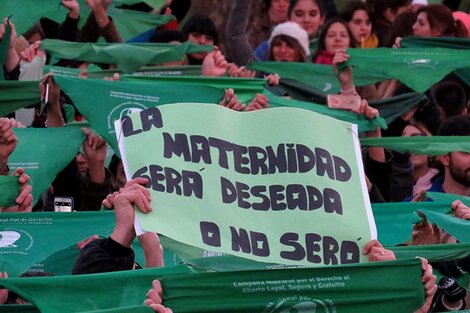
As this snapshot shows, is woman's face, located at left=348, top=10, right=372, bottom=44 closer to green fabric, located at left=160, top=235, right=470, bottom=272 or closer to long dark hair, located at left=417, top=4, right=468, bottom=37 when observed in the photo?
long dark hair, located at left=417, top=4, right=468, bottom=37

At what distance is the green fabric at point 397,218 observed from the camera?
32.5 ft

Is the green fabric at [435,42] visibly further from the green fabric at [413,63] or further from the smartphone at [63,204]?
the smartphone at [63,204]

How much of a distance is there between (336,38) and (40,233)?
4.62 meters

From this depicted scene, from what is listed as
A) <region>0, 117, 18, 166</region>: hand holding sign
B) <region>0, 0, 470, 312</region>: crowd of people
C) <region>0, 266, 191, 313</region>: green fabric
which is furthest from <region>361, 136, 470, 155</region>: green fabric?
<region>0, 266, 191, 313</region>: green fabric

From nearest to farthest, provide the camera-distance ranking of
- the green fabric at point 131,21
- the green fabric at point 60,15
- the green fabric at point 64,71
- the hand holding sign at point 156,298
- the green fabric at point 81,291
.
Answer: the hand holding sign at point 156,298
the green fabric at point 81,291
the green fabric at point 64,71
the green fabric at point 60,15
the green fabric at point 131,21

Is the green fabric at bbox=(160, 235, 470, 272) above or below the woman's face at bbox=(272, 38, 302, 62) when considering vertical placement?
above

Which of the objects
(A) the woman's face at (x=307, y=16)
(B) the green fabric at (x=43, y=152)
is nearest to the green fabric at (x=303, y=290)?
(B) the green fabric at (x=43, y=152)

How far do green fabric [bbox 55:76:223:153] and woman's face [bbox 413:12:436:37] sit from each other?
3171 mm

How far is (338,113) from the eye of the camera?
1169 cm

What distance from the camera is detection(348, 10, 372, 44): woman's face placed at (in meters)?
14.6

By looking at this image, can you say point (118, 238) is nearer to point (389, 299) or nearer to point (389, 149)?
point (389, 299)

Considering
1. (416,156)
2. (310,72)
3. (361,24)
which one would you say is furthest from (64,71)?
(361,24)

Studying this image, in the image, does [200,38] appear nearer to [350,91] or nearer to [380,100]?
[380,100]

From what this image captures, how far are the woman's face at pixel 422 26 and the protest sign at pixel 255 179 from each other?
6.02 metres
